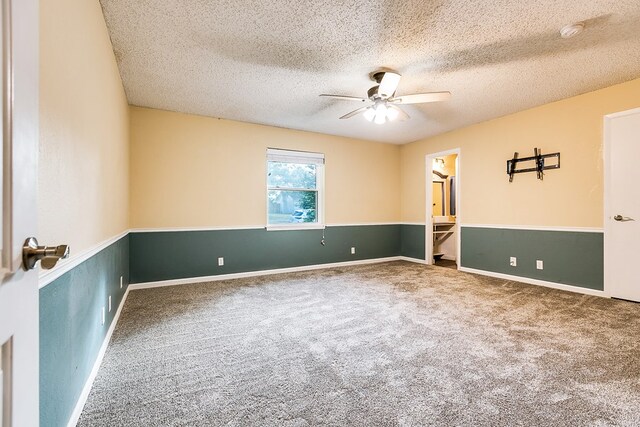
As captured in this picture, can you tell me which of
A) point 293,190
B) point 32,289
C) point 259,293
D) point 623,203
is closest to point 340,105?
point 293,190

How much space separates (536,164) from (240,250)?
4.39 meters

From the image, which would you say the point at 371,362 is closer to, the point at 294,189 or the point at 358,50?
the point at 358,50

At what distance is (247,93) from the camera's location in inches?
141

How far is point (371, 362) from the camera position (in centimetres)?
203

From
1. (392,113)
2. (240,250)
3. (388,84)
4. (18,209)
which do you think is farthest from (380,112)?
(18,209)

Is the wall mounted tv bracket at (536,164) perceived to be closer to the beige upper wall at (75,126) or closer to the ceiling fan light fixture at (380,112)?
the ceiling fan light fixture at (380,112)

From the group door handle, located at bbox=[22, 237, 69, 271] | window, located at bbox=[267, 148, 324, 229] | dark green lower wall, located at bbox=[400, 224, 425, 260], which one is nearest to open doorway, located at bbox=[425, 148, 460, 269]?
dark green lower wall, located at bbox=[400, 224, 425, 260]

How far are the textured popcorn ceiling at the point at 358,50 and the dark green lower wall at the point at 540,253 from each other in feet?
5.84

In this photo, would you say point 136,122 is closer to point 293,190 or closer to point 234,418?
point 293,190

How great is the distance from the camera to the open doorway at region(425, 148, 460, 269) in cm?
575

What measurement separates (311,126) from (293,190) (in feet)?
3.63

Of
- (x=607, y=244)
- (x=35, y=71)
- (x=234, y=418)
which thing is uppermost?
(x=35, y=71)

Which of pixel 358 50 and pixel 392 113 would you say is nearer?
pixel 358 50

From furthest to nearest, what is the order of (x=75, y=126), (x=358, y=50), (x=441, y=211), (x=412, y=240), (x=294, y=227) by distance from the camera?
1. (x=441, y=211)
2. (x=412, y=240)
3. (x=294, y=227)
4. (x=358, y=50)
5. (x=75, y=126)
